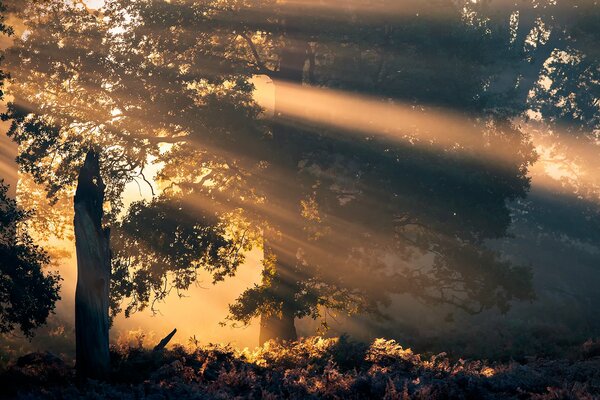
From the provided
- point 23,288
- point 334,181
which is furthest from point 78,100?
point 334,181

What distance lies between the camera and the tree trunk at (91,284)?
15312 millimetres

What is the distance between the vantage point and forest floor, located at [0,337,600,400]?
1144cm

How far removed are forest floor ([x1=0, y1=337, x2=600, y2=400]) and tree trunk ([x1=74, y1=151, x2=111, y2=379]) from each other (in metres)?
0.52

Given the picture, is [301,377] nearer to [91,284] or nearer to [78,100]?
[91,284]

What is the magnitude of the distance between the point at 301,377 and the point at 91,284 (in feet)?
20.1

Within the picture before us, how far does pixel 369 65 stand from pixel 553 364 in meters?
10.7

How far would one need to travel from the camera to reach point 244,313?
19.5 meters

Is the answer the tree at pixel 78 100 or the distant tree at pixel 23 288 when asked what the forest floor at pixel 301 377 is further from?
the tree at pixel 78 100

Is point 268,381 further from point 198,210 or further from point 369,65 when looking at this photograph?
point 369,65

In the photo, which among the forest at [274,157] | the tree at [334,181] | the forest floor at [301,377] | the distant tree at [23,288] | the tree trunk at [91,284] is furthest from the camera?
the tree at [334,181]

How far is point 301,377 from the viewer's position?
41.6 feet

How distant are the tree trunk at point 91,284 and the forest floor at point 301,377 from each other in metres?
0.52

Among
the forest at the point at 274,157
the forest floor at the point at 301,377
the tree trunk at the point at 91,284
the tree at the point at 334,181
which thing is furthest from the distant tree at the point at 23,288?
the tree at the point at 334,181

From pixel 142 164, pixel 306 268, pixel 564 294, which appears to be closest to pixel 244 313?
pixel 306 268
